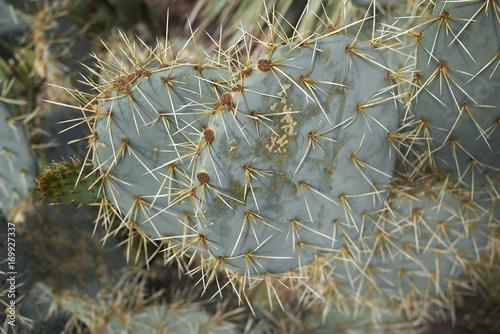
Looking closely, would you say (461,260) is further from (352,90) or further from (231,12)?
(231,12)

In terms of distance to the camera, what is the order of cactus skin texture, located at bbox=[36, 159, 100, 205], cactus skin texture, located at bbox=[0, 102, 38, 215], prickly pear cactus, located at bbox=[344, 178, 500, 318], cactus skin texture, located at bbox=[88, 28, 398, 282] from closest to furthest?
cactus skin texture, located at bbox=[88, 28, 398, 282]
cactus skin texture, located at bbox=[36, 159, 100, 205]
prickly pear cactus, located at bbox=[344, 178, 500, 318]
cactus skin texture, located at bbox=[0, 102, 38, 215]

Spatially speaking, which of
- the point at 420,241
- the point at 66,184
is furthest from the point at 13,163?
the point at 420,241

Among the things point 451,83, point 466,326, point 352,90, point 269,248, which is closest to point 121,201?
point 269,248

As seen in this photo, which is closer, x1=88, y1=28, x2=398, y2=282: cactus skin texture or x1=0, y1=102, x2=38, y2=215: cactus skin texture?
x1=88, y1=28, x2=398, y2=282: cactus skin texture

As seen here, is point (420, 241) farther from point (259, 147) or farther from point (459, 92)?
point (259, 147)

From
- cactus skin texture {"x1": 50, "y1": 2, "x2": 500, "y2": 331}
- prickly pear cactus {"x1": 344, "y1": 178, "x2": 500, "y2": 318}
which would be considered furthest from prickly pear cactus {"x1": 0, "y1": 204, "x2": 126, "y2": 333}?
prickly pear cactus {"x1": 344, "y1": 178, "x2": 500, "y2": 318}

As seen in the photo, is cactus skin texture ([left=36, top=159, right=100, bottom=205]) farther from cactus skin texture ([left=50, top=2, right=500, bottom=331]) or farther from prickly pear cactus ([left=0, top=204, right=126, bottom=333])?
prickly pear cactus ([left=0, top=204, right=126, bottom=333])
